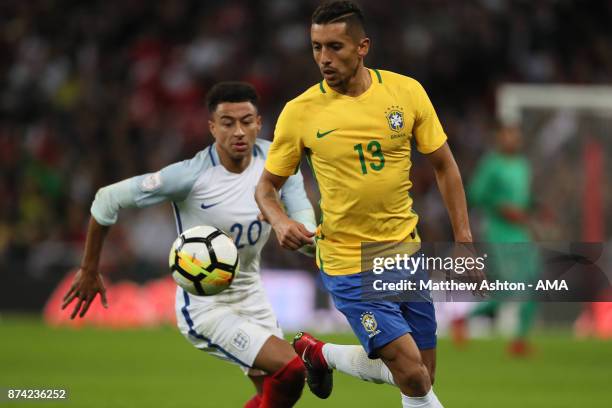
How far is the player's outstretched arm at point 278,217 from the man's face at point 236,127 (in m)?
0.91

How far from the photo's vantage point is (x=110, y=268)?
55.3 ft

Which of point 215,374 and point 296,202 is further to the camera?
point 215,374

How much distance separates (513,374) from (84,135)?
9.67m

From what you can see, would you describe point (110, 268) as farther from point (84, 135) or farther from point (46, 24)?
point (46, 24)

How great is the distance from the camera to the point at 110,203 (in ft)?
22.8

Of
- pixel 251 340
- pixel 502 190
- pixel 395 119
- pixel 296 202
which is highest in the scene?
pixel 395 119

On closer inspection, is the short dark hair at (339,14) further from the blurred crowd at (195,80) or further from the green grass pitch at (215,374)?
the blurred crowd at (195,80)

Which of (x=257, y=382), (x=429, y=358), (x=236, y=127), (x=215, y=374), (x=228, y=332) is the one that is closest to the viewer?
(x=429, y=358)

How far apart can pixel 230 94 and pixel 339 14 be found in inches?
56.8

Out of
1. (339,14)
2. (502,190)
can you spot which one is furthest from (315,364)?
(502,190)

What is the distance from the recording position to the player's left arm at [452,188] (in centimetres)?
603

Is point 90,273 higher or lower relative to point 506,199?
higher

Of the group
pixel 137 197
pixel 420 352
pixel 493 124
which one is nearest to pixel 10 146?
pixel 493 124

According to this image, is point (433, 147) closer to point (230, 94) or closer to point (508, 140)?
point (230, 94)
